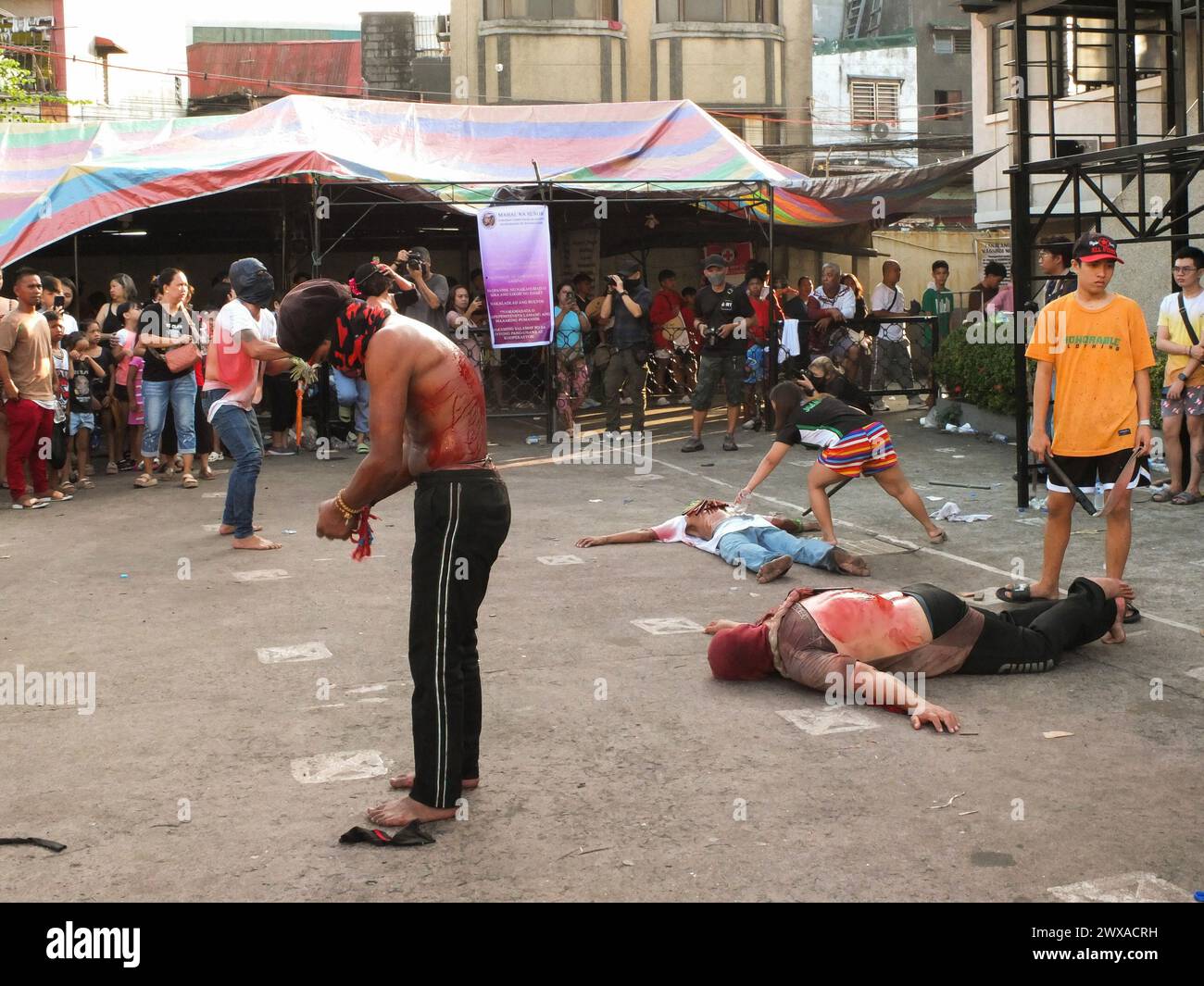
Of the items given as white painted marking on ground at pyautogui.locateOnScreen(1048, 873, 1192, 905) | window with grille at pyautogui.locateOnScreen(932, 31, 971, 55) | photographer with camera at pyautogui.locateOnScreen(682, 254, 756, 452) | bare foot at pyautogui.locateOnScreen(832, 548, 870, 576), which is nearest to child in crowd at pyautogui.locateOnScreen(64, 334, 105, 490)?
photographer with camera at pyautogui.locateOnScreen(682, 254, 756, 452)

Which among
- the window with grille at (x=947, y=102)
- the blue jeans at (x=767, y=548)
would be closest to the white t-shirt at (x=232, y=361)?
the blue jeans at (x=767, y=548)

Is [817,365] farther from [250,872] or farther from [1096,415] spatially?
[250,872]

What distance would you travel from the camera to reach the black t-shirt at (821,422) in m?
9.05

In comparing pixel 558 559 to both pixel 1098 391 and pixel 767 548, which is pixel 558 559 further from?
pixel 1098 391

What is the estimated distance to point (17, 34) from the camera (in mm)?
27578

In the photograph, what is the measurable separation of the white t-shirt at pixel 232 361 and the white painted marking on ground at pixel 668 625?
3815 mm

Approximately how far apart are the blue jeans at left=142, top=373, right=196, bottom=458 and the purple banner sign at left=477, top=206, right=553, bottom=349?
3.54m

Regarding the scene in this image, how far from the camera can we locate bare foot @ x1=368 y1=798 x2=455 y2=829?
4.45 m

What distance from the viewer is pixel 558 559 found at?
9.07 m

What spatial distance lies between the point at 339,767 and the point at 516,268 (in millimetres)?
10322

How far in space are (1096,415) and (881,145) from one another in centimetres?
1986

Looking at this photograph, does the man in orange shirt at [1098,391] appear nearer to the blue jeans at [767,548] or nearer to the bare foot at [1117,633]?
the bare foot at [1117,633]

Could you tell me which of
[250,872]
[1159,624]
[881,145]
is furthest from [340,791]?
[881,145]

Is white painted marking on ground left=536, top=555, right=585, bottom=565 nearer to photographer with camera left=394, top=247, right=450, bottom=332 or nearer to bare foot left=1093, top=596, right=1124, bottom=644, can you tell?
bare foot left=1093, top=596, right=1124, bottom=644
